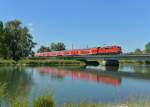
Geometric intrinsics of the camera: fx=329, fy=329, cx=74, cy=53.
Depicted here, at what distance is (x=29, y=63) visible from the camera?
11112 centimetres

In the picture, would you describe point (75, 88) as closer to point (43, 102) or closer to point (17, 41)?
point (43, 102)

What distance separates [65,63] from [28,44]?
18.8 meters

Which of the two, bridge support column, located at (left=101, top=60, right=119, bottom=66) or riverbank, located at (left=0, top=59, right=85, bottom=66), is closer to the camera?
riverbank, located at (left=0, top=59, right=85, bottom=66)

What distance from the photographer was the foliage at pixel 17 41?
403ft

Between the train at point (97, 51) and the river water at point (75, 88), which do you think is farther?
the train at point (97, 51)

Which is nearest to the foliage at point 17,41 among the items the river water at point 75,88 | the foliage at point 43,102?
the river water at point 75,88

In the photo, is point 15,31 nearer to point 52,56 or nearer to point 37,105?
point 52,56

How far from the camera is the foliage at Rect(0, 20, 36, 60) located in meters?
123

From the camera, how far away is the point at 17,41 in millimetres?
126812

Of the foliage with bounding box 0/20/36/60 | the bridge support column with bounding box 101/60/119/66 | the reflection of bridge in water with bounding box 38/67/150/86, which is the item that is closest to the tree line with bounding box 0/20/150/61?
the foliage with bounding box 0/20/36/60

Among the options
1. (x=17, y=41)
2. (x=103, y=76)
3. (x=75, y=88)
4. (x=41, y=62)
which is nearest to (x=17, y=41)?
(x=17, y=41)

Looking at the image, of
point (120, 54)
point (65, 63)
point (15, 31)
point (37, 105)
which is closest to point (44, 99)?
point (37, 105)

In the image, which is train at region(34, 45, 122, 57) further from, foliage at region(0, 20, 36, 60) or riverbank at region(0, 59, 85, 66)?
foliage at region(0, 20, 36, 60)

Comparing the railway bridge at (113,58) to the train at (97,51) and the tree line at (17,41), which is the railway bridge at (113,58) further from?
the tree line at (17,41)
